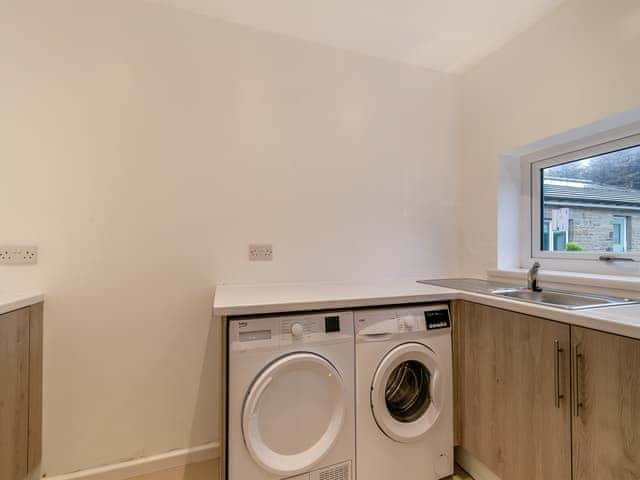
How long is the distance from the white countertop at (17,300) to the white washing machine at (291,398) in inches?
33.7

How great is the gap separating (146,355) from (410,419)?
1386 mm

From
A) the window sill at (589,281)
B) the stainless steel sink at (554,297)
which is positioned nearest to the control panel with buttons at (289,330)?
the stainless steel sink at (554,297)

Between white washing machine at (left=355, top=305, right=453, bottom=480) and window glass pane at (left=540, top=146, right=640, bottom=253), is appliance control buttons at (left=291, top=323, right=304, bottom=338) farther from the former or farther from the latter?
window glass pane at (left=540, top=146, right=640, bottom=253)

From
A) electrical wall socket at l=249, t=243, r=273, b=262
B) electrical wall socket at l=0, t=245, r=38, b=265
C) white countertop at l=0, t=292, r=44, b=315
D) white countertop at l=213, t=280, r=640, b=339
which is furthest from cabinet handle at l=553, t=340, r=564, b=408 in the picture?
electrical wall socket at l=0, t=245, r=38, b=265

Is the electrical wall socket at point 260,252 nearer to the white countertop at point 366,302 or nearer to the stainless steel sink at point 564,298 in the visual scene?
the white countertop at point 366,302

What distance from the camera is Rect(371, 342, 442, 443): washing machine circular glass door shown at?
138cm

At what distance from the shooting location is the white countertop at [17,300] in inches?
46.1

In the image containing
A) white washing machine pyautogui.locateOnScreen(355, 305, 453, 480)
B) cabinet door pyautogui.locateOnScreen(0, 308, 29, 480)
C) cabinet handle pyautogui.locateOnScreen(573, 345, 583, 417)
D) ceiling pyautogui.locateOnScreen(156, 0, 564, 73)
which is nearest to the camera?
cabinet handle pyautogui.locateOnScreen(573, 345, 583, 417)

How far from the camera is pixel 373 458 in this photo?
1376 mm

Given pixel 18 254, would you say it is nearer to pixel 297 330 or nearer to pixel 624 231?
pixel 297 330

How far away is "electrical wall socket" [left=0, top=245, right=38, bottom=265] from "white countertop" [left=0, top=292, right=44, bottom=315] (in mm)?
148

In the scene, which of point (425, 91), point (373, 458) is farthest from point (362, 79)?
point (373, 458)

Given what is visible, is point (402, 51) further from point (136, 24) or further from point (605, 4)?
point (136, 24)

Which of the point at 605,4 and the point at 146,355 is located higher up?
the point at 605,4
